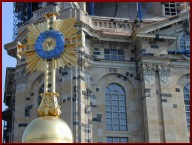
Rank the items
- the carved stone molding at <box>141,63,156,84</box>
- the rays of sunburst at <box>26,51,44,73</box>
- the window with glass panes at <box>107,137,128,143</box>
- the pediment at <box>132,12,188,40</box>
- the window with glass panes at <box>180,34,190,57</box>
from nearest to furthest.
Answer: the rays of sunburst at <box>26,51,44,73</box> → the window with glass panes at <box>107,137,128,143</box> → the carved stone molding at <box>141,63,156,84</box> → the pediment at <box>132,12,188,40</box> → the window with glass panes at <box>180,34,190,57</box>

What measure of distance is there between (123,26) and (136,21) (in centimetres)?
91

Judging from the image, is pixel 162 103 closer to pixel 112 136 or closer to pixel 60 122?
pixel 112 136

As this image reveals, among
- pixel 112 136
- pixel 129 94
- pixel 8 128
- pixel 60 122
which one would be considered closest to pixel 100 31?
pixel 129 94

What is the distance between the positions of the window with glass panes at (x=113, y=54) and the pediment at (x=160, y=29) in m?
1.34

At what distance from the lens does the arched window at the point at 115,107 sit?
3089 centimetres

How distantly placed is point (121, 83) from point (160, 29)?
174 inches

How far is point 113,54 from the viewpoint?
33.0 meters

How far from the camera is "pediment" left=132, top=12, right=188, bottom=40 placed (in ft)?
106

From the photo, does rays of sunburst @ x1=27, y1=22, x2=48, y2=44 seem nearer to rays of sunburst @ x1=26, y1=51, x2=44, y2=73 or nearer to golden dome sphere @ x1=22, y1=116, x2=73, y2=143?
rays of sunburst @ x1=26, y1=51, x2=44, y2=73

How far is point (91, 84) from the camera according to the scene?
3123cm

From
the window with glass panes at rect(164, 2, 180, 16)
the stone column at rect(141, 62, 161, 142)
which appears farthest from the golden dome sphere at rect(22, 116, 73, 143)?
the window with glass panes at rect(164, 2, 180, 16)

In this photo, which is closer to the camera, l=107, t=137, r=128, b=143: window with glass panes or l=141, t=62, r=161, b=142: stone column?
l=141, t=62, r=161, b=142: stone column

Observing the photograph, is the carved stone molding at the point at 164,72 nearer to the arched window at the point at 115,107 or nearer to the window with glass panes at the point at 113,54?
the arched window at the point at 115,107

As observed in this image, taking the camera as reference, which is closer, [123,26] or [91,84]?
[91,84]
